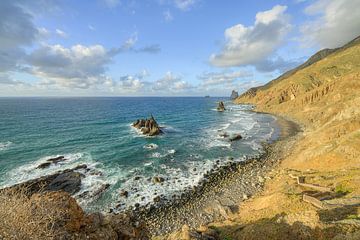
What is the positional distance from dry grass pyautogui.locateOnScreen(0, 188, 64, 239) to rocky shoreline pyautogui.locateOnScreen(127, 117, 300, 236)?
40.9 ft

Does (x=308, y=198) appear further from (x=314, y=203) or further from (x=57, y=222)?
(x=57, y=222)

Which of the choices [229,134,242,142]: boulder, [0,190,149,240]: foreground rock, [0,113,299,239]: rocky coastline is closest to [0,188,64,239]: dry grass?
[0,190,149,240]: foreground rock

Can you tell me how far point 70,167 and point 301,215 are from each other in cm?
3832

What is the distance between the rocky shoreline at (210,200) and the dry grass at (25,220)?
491 inches

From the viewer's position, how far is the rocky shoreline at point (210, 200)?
25.0m

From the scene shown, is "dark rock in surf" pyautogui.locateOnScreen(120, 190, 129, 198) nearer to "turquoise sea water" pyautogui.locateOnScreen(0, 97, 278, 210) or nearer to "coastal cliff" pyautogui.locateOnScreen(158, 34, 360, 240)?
"turquoise sea water" pyautogui.locateOnScreen(0, 97, 278, 210)

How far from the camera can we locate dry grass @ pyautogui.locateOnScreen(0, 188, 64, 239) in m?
8.42

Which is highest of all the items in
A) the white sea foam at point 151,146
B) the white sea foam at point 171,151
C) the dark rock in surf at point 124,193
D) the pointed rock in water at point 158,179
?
the white sea foam at point 151,146

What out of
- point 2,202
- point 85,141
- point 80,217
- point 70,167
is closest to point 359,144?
point 80,217

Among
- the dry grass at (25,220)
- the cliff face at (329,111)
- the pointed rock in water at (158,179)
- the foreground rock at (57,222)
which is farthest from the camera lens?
the pointed rock in water at (158,179)

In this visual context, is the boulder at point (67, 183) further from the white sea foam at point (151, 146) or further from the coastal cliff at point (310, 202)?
the coastal cliff at point (310, 202)

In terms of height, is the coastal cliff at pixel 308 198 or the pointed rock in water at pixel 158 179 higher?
the coastal cliff at pixel 308 198

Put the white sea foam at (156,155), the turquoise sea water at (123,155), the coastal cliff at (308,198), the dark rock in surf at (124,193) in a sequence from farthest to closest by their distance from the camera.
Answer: the white sea foam at (156,155), the turquoise sea water at (123,155), the dark rock in surf at (124,193), the coastal cliff at (308,198)

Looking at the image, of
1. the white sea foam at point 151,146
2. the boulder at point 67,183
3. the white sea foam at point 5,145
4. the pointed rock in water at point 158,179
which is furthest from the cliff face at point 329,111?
the white sea foam at point 5,145
